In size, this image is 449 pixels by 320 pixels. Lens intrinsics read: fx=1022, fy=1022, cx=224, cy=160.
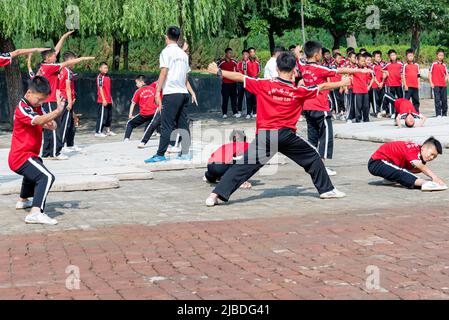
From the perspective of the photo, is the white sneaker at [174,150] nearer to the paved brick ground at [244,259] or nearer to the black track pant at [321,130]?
the black track pant at [321,130]

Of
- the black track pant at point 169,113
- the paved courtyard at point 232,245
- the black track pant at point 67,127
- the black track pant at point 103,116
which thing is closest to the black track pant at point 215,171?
the paved courtyard at point 232,245

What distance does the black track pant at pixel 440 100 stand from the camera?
2467 cm

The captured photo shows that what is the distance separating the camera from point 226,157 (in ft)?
42.6

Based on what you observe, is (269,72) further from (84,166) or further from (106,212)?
(106,212)

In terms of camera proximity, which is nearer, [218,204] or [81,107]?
[218,204]

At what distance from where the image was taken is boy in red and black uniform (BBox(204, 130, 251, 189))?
12.8m

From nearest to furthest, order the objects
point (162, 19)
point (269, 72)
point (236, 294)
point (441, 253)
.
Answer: point (236, 294)
point (441, 253)
point (269, 72)
point (162, 19)

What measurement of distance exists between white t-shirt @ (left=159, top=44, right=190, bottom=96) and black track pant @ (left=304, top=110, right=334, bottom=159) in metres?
1.96

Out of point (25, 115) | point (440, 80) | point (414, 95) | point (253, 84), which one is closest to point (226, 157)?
point (253, 84)

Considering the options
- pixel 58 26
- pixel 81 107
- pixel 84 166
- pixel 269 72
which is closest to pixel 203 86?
pixel 81 107

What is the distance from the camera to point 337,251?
29.3 feet

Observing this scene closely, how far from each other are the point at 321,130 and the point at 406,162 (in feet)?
7.09

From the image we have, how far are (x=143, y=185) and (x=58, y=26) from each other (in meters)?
10.5

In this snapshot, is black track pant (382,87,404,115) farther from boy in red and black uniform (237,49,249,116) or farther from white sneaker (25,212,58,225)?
white sneaker (25,212,58,225)
